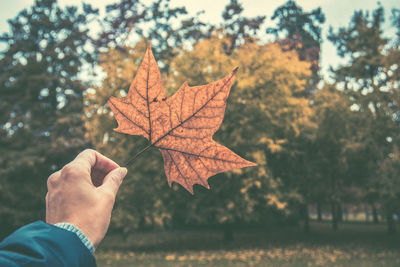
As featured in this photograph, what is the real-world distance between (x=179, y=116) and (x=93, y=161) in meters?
0.29

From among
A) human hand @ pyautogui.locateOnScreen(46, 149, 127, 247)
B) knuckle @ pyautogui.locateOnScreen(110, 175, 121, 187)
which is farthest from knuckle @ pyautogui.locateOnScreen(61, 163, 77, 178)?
knuckle @ pyautogui.locateOnScreen(110, 175, 121, 187)

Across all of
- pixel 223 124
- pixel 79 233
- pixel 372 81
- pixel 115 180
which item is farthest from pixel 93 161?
pixel 372 81

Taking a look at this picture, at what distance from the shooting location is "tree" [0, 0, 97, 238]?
16484mm

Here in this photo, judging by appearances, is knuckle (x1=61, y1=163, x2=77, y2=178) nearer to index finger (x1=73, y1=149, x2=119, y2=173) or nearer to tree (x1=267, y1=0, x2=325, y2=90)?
index finger (x1=73, y1=149, x2=119, y2=173)

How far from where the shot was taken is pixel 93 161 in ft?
3.28

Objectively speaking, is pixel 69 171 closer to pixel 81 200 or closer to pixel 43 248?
pixel 81 200

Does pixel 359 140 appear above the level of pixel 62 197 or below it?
above

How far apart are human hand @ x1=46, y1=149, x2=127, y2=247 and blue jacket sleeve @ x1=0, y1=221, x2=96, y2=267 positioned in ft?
0.24

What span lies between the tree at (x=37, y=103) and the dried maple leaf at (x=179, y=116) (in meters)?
16.4

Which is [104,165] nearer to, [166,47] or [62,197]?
[62,197]

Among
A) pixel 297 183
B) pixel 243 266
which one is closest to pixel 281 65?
pixel 297 183

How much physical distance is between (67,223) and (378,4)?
2006cm

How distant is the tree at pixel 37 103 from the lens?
54.1 feet

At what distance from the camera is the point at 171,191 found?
14812mm
